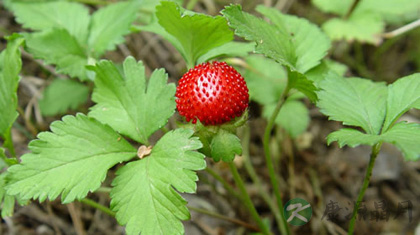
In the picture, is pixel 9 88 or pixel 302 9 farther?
pixel 302 9

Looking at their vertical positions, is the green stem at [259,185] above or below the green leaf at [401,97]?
below

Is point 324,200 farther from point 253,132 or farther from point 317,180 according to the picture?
point 253,132

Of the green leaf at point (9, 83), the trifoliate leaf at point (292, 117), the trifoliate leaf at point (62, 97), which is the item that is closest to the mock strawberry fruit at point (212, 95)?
the green leaf at point (9, 83)

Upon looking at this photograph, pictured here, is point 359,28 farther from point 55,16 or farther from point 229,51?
point 55,16

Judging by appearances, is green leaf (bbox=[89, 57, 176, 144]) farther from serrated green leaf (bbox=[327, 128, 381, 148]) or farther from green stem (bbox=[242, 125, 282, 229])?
green stem (bbox=[242, 125, 282, 229])

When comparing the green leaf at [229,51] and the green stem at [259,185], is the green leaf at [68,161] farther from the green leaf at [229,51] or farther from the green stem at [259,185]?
the green stem at [259,185]

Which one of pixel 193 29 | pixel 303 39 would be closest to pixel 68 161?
pixel 193 29

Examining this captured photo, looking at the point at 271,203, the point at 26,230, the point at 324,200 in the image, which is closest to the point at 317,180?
the point at 324,200
